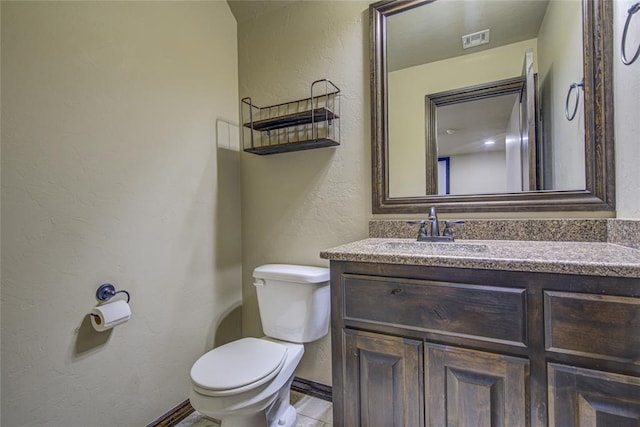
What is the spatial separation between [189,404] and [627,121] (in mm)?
2247

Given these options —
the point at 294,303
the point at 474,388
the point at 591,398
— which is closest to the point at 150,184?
the point at 294,303

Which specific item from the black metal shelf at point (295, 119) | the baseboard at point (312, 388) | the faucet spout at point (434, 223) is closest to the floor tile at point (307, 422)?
the baseboard at point (312, 388)

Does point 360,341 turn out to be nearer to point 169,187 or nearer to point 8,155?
point 169,187

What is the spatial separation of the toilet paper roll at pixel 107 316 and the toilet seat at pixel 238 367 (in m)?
0.35

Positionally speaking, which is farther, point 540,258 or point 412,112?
point 412,112

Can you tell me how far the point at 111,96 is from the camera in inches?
50.6

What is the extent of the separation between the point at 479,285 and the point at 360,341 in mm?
A: 433

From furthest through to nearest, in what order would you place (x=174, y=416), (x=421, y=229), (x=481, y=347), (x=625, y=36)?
1. (x=174, y=416)
2. (x=421, y=229)
3. (x=625, y=36)
4. (x=481, y=347)

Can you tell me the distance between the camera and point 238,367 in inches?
47.3

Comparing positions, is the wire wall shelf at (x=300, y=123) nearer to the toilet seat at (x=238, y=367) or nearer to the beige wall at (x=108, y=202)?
the beige wall at (x=108, y=202)

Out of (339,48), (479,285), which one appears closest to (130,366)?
(479,285)

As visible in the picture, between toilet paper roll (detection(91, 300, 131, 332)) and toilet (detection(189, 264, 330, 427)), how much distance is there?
36 centimetres

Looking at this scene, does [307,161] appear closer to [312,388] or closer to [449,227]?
[449,227]

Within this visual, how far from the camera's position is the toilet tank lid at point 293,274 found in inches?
56.8
